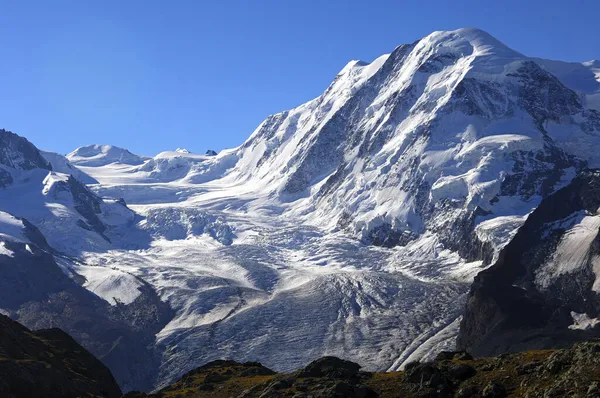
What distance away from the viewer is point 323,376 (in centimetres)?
6925

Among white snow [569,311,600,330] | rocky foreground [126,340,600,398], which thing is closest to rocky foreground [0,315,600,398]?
rocky foreground [126,340,600,398]

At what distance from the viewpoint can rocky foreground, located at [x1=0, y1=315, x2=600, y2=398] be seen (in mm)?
56312

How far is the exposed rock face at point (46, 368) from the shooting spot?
73.8m

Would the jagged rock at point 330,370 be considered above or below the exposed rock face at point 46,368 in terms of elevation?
below

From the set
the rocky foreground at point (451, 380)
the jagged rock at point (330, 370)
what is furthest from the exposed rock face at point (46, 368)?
the jagged rock at point (330, 370)

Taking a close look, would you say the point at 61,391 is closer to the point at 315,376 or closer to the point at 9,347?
the point at 9,347

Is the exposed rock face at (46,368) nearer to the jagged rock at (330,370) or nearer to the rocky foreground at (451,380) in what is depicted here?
the rocky foreground at (451,380)

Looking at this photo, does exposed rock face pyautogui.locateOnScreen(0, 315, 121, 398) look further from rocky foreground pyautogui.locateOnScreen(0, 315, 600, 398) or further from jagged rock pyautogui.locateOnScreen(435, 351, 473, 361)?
jagged rock pyautogui.locateOnScreen(435, 351, 473, 361)

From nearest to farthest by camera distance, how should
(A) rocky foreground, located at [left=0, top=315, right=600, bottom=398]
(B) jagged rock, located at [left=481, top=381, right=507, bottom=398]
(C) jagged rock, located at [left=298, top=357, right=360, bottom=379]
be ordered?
(A) rocky foreground, located at [left=0, top=315, right=600, bottom=398] → (B) jagged rock, located at [left=481, top=381, right=507, bottom=398] → (C) jagged rock, located at [left=298, top=357, right=360, bottom=379]

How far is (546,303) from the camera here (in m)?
197

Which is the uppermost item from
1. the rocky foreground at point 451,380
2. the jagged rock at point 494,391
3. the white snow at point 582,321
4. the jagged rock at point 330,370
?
the white snow at point 582,321

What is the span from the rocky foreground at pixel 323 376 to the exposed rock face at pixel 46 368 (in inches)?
2.9

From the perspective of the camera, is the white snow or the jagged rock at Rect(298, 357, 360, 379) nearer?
the jagged rock at Rect(298, 357, 360, 379)

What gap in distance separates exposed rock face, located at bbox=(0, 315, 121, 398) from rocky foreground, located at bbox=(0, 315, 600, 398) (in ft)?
0.24
